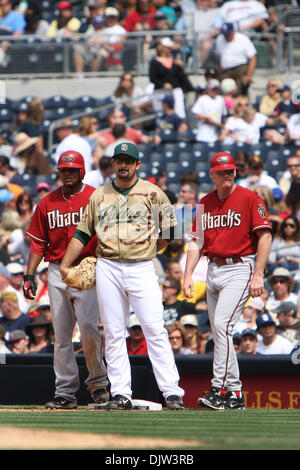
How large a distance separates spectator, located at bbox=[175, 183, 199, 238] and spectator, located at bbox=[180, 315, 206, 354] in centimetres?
161

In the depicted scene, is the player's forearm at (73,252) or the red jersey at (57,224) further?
the red jersey at (57,224)

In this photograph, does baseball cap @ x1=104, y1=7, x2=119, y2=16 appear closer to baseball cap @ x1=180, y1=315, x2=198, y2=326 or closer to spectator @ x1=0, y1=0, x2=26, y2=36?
spectator @ x1=0, y1=0, x2=26, y2=36

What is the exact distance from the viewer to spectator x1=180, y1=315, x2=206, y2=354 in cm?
838

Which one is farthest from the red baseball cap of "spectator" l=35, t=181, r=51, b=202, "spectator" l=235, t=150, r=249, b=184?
"spectator" l=35, t=181, r=51, b=202

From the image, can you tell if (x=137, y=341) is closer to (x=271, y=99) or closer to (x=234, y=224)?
(x=234, y=224)

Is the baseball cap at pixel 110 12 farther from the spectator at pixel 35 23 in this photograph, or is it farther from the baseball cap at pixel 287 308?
the baseball cap at pixel 287 308

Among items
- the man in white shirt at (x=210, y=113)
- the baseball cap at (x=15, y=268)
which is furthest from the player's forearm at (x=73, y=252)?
the man in white shirt at (x=210, y=113)

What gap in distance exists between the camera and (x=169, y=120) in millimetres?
13820

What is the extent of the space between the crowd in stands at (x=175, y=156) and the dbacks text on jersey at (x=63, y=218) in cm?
159

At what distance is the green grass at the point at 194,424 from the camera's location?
4.65 m

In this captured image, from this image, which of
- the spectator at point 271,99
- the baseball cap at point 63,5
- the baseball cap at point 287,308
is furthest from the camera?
the baseball cap at point 63,5
